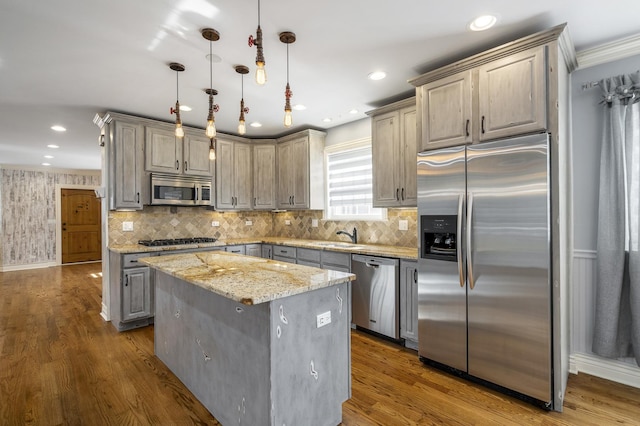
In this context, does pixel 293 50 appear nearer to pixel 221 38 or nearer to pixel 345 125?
pixel 221 38

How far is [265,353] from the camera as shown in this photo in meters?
1.69

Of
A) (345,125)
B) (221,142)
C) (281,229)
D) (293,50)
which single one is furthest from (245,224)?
(293,50)

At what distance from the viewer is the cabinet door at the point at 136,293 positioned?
12.0 ft

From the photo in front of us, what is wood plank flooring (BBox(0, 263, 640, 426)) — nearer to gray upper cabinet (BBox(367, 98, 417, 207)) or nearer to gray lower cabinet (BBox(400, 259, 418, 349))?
gray lower cabinet (BBox(400, 259, 418, 349))

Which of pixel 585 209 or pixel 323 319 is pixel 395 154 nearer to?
pixel 585 209

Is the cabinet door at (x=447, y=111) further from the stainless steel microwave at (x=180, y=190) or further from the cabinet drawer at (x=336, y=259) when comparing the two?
the stainless steel microwave at (x=180, y=190)

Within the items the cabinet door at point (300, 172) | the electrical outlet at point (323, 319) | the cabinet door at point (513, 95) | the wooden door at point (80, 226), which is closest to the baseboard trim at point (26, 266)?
the wooden door at point (80, 226)

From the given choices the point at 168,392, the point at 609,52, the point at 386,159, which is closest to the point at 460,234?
the point at 386,159

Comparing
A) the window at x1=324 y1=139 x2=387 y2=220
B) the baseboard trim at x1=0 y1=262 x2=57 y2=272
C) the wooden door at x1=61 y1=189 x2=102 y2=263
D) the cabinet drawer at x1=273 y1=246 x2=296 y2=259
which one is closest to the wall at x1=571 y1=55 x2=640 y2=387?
the window at x1=324 y1=139 x2=387 y2=220

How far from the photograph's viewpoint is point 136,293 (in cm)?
375

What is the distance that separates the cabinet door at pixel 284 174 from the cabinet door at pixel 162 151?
1.46 meters

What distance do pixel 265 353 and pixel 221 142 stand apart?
3.83 metres

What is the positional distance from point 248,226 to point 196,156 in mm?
1503

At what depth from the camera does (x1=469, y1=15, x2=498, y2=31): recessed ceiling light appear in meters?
2.15
